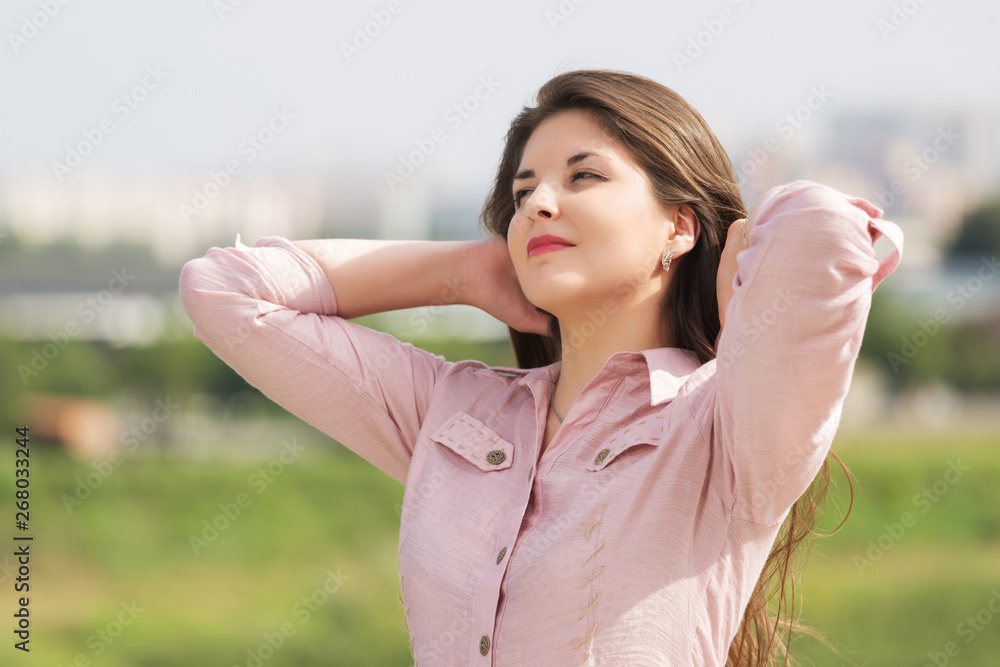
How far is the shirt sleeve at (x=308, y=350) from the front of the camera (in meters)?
2.01

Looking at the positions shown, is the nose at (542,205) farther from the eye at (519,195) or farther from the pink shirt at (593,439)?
the pink shirt at (593,439)

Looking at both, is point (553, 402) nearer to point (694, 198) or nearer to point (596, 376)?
point (596, 376)

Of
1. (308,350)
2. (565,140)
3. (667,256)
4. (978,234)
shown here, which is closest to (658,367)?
(667,256)

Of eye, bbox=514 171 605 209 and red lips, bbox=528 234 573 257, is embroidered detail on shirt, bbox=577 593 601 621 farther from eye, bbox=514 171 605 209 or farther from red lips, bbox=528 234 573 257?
eye, bbox=514 171 605 209

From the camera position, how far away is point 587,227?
73.4 inches

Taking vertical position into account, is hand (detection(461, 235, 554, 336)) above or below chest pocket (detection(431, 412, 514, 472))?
above

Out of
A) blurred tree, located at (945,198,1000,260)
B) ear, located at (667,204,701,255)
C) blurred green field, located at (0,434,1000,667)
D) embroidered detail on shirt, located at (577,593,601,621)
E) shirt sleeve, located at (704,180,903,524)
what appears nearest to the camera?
shirt sleeve, located at (704,180,903,524)

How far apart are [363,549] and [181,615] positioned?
8.36 ft

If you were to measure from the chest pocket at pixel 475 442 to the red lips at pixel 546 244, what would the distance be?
13.0 inches

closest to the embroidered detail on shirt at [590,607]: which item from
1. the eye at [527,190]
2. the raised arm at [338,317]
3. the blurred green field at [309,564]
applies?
the raised arm at [338,317]

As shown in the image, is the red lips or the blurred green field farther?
the blurred green field

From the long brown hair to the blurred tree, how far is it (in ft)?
93.4

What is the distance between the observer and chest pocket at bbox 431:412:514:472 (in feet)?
6.18

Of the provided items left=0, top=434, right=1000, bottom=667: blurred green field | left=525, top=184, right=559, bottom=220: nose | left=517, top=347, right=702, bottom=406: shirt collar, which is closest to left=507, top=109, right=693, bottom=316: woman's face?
left=525, top=184, right=559, bottom=220: nose
